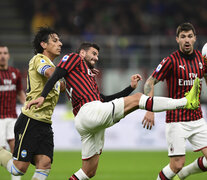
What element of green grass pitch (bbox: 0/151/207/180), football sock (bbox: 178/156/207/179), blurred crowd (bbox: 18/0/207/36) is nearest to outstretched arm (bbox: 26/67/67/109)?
football sock (bbox: 178/156/207/179)

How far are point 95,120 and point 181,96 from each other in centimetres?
151

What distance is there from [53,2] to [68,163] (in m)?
8.62

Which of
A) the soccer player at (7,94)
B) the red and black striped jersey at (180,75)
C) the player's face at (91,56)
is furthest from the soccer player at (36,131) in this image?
the soccer player at (7,94)

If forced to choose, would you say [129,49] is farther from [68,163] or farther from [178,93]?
[178,93]

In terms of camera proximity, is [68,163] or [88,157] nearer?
[88,157]

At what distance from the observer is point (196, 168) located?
6789 millimetres

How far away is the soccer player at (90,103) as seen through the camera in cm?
543

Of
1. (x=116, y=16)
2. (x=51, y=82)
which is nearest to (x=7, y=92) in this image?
(x=51, y=82)

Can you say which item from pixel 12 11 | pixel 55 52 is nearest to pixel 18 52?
pixel 12 11

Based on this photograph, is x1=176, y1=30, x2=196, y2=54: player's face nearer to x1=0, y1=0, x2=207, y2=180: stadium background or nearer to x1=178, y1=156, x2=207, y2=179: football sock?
x1=178, y1=156, x2=207, y2=179: football sock

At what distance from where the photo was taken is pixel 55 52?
635cm

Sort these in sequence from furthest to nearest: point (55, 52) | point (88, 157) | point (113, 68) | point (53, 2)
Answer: point (53, 2) → point (113, 68) → point (55, 52) → point (88, 157)

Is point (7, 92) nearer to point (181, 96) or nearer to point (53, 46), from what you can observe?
point (53, 46)

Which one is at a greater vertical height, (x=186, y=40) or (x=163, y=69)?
(x=186, y=40)
